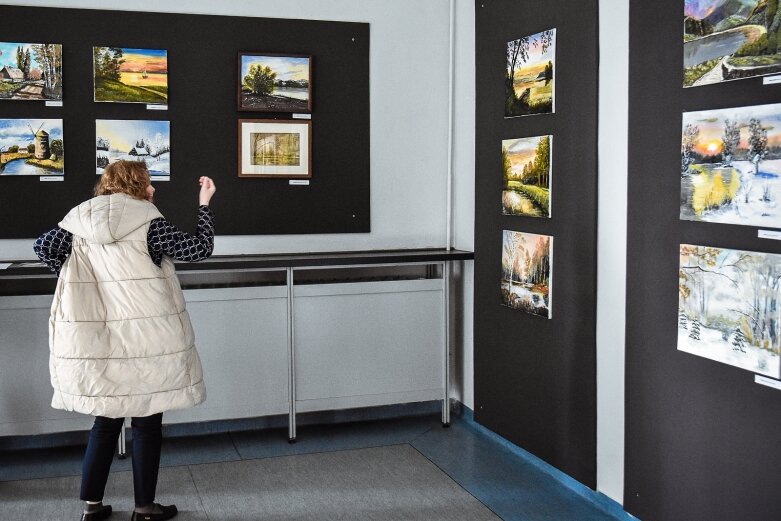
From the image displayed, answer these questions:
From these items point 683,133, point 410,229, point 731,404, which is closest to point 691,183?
point 683,133

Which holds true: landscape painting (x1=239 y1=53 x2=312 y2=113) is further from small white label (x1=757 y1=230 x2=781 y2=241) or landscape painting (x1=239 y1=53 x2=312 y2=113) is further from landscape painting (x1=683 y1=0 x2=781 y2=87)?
small white label (x1=757 y1=230 x2=781 y2=241)

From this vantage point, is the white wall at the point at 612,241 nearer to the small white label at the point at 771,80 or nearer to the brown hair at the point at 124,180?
the small white label at the point at 771,80

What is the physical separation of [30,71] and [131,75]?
499mm

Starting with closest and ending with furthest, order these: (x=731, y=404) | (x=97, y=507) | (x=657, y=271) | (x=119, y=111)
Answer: (x=731, y=404)
(x=657, y=271)
(x=97, y=507)
(x=119, y=111)

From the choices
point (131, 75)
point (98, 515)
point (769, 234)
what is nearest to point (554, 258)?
point (769, 234)

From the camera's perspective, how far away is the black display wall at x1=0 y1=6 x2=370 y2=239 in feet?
15.5

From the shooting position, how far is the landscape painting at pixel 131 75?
477cm

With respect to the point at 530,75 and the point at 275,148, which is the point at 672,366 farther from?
the point at 275,148

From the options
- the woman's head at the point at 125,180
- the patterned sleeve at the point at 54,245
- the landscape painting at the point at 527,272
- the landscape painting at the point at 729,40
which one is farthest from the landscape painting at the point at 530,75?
the patterned sleeve at the point at 54,245

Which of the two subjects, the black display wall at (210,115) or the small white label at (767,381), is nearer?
the small white label at (767,381)

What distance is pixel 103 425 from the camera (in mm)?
3590

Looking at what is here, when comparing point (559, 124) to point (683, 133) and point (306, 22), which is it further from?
point (306, 22)

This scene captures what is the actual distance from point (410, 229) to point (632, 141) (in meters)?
2.04

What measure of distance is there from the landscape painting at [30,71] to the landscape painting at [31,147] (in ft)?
0.45
